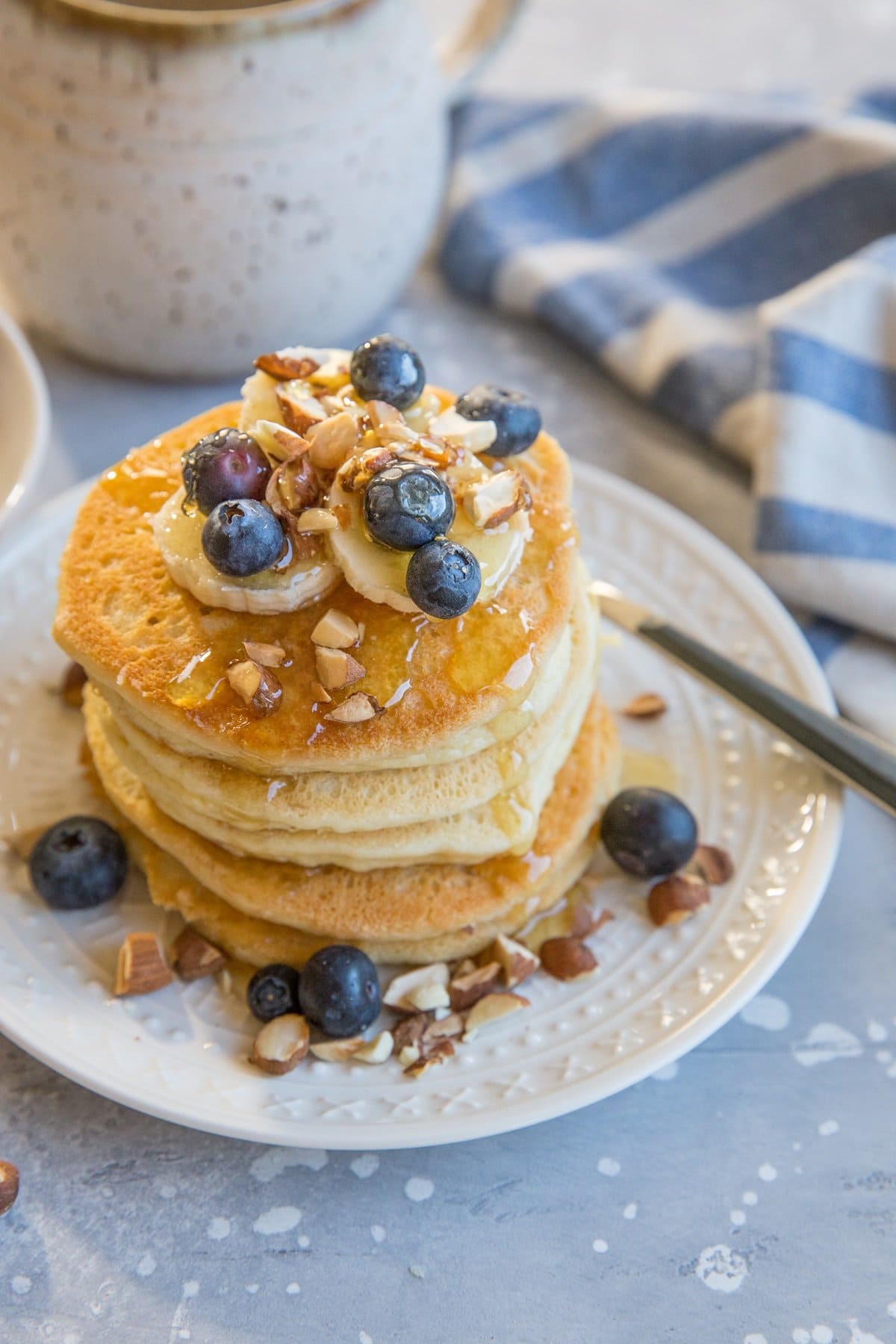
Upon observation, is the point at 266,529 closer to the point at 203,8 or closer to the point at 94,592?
the point at 94,592

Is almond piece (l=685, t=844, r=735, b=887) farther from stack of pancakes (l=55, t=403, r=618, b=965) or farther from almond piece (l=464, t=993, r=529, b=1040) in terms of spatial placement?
almond piece (l=464, t=993, r=529, b=1040)

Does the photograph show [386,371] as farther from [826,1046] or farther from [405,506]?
[826,1046]

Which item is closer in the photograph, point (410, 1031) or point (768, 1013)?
point (410, 1031)

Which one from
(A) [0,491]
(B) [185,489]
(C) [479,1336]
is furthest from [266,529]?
(C) [479,1336]

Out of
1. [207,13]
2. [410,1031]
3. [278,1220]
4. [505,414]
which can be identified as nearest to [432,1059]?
[410,1031]

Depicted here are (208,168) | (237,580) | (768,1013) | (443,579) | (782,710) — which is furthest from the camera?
(208,168)
